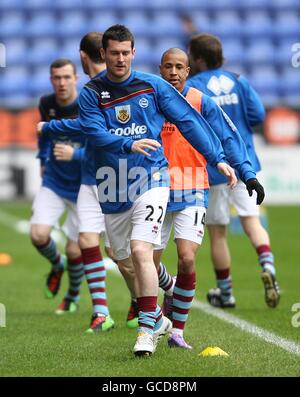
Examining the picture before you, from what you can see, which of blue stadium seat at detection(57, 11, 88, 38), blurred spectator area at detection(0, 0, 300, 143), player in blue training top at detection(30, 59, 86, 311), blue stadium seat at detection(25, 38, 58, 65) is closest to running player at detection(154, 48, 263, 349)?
player in blue training top at detection(30, 59, 86, 311)

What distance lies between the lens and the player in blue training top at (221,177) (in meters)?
8.38

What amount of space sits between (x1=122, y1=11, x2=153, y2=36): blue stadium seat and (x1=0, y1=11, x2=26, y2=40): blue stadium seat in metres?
2.43

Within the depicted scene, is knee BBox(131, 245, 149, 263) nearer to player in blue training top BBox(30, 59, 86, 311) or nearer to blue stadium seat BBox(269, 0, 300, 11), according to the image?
player in blue training top BBox(30, 59, 86, 311)

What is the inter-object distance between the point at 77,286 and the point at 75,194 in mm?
827

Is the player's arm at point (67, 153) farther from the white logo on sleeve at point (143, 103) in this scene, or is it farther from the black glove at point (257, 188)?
the black glove at point (257, 188)

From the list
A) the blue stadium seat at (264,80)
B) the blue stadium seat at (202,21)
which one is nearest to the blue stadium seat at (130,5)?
the blue stadium seat at (202,21)

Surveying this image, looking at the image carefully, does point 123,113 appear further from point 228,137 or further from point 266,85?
point 266,85

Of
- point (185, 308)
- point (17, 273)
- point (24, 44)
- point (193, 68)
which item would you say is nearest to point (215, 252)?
point (193, 68)

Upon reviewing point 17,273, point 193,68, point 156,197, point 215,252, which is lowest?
point 17,273

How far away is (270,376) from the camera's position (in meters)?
5.27

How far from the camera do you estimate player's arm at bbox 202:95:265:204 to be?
A: 6352 millimetres

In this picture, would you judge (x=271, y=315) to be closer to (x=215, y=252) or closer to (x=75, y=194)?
(x=215, y=252)

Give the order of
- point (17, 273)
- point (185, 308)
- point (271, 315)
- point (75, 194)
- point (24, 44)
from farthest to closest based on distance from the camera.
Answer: point (24, 44) → point (17, 273) → point (75, 194) → point (271, 315) → point (185, 308)
